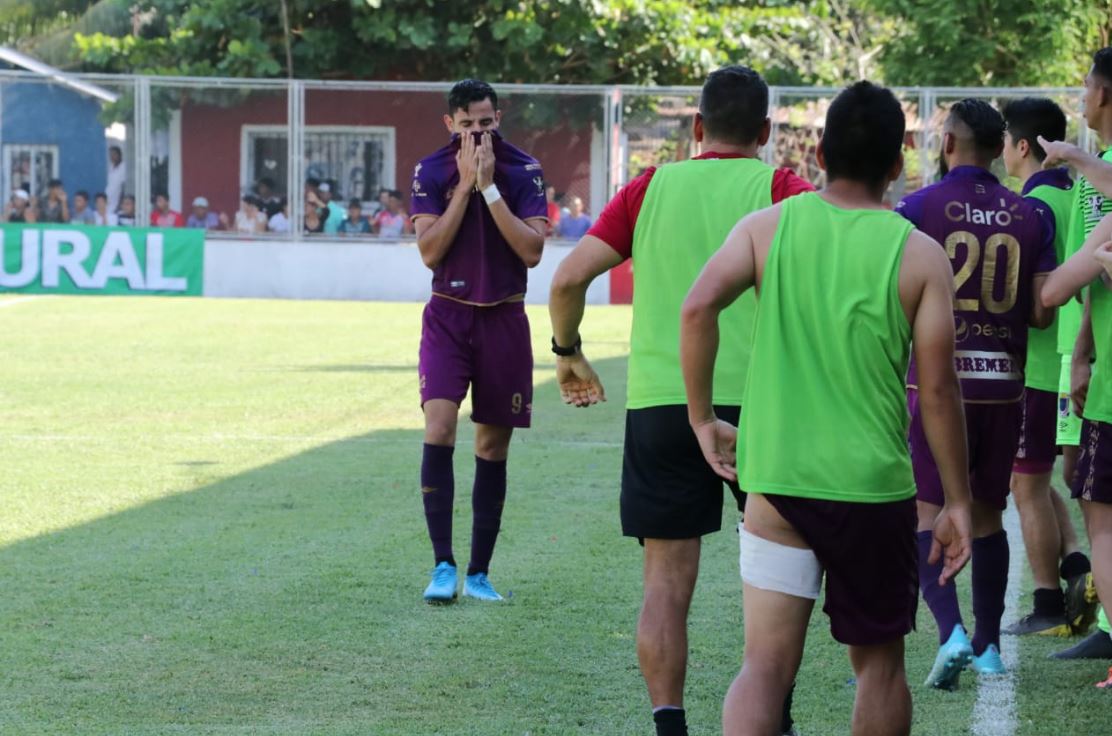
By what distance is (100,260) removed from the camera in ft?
91.6

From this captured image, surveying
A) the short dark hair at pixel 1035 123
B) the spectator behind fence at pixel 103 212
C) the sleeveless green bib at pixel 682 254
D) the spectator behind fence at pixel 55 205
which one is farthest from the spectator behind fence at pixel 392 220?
the sleeveless green bib at pixel 682 254

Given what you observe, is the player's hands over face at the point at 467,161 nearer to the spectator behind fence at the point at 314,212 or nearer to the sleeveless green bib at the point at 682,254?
the sleeveless green bib at the point at 682,254

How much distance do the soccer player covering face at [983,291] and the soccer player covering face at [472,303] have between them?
6.39 feet

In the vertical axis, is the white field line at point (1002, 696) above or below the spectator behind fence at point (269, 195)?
below

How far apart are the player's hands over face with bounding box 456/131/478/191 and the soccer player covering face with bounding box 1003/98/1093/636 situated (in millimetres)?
2078

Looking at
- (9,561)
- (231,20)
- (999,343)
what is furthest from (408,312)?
(999,343)

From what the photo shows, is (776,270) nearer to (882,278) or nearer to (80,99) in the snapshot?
(882,278)

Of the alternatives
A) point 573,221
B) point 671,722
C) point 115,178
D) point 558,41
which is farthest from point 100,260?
point 671,722

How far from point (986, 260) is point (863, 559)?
2002mm

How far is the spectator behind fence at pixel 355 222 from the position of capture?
2781cm

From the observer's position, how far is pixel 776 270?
3787 mm

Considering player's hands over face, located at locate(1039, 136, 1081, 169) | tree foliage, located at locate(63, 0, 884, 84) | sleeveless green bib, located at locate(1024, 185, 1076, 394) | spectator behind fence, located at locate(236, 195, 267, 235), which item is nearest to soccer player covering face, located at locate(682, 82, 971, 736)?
player's hands over face, located at locate(1039, 136, 1081, 169)

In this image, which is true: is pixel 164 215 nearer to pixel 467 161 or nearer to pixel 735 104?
pixel 467 161

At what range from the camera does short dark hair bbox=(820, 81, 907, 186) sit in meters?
3.85
